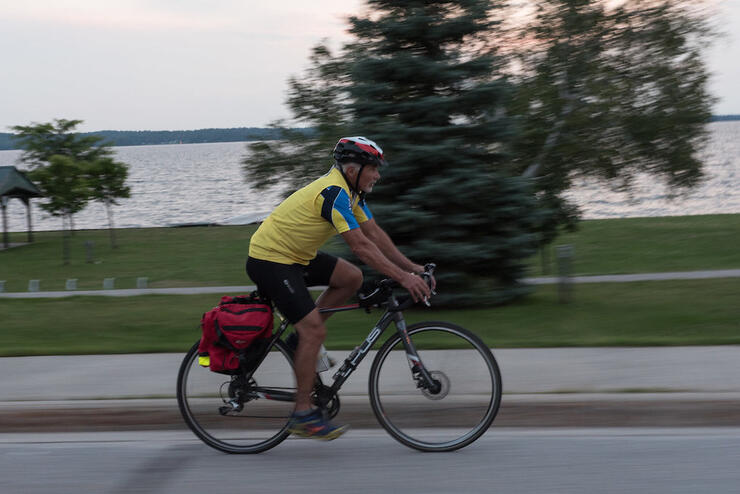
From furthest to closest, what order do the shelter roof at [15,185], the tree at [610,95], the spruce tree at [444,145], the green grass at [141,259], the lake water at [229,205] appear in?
the lake water at [229,205], the shelter roof at [15,185], the green grass at [141,259], the tree at [610,95], the spruce tree at [444,145]

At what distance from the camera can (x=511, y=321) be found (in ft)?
28.7

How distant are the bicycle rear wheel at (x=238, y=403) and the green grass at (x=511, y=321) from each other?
7.86ft

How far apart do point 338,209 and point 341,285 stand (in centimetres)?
61

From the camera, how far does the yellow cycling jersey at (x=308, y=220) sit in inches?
172

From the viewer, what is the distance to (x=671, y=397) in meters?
5.14

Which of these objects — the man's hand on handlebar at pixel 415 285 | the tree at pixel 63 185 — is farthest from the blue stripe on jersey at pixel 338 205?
the tree at pixel 63 185

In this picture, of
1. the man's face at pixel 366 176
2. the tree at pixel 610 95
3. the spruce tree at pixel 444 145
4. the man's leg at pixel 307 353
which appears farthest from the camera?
the tree at pixel 610 95

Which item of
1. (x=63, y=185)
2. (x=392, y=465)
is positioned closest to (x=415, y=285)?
(x=392, y=465)

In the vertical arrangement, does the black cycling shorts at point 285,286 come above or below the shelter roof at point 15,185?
above

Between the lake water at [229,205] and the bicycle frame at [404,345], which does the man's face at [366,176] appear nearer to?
the bicycle frame at [404,345]

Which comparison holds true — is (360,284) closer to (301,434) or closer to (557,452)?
(301,434)

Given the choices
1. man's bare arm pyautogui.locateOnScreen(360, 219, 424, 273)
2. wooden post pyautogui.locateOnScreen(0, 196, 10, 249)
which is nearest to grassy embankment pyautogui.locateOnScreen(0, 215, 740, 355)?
man's bare arm pyautogui.locateOnScreen(360, 219, 424, 273)

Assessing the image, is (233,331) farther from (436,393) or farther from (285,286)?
(436,393)

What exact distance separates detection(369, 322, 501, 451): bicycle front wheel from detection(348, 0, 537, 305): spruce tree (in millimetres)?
4479
